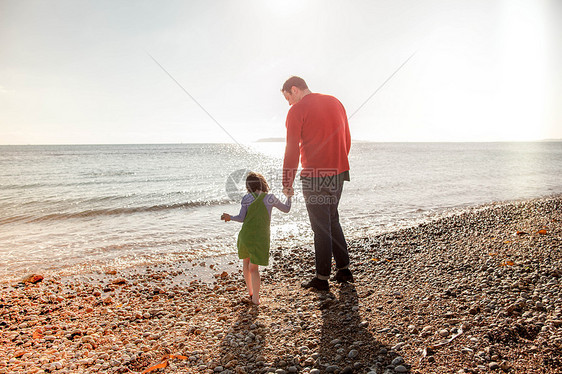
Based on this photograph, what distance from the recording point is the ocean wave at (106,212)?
1114cm

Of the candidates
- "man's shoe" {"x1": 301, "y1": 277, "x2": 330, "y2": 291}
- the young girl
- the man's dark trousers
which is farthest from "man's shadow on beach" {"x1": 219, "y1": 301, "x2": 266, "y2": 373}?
the man's dark trousers

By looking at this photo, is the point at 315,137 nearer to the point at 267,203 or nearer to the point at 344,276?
the point at 267,203

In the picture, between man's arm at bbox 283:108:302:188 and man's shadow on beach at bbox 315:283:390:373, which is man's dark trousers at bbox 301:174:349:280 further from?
man's shadow on beach at bbox 315:283:390:373

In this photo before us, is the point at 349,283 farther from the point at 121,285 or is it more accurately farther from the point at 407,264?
the point at 121,285

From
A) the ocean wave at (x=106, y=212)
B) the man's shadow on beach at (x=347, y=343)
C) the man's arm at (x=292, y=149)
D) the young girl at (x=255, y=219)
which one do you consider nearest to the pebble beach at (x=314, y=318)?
the man's shadow on beach at (x=347, y=343)

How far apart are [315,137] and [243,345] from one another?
8.79 feet

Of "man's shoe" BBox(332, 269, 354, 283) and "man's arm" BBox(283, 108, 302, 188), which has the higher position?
"man's arm" BBox(283, 108, 302, 188)

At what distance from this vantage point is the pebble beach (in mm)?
2678

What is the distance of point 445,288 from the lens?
3.88 m

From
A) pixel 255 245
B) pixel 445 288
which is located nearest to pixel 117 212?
pixel 255 245

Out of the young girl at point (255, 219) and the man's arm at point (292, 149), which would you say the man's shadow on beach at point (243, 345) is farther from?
the man's arm at point (292, 149)

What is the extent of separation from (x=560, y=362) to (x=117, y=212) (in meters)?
13.4

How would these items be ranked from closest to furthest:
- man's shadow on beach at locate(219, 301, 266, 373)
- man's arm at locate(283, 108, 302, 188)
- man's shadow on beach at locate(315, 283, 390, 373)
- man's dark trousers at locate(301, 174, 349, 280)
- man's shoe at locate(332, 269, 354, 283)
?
man's shadow on beach at locate(315, 283, 390, 373), man's shadow on beach at locate(219, 301, 266, 373), man's arm at locate(283, 108, 302, 188), man's dark trousers at locate(301, 174, 349, 280), man's shoe at locate(332, 269, 354, 283)

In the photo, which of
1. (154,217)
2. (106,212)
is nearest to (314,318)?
(154,217)
